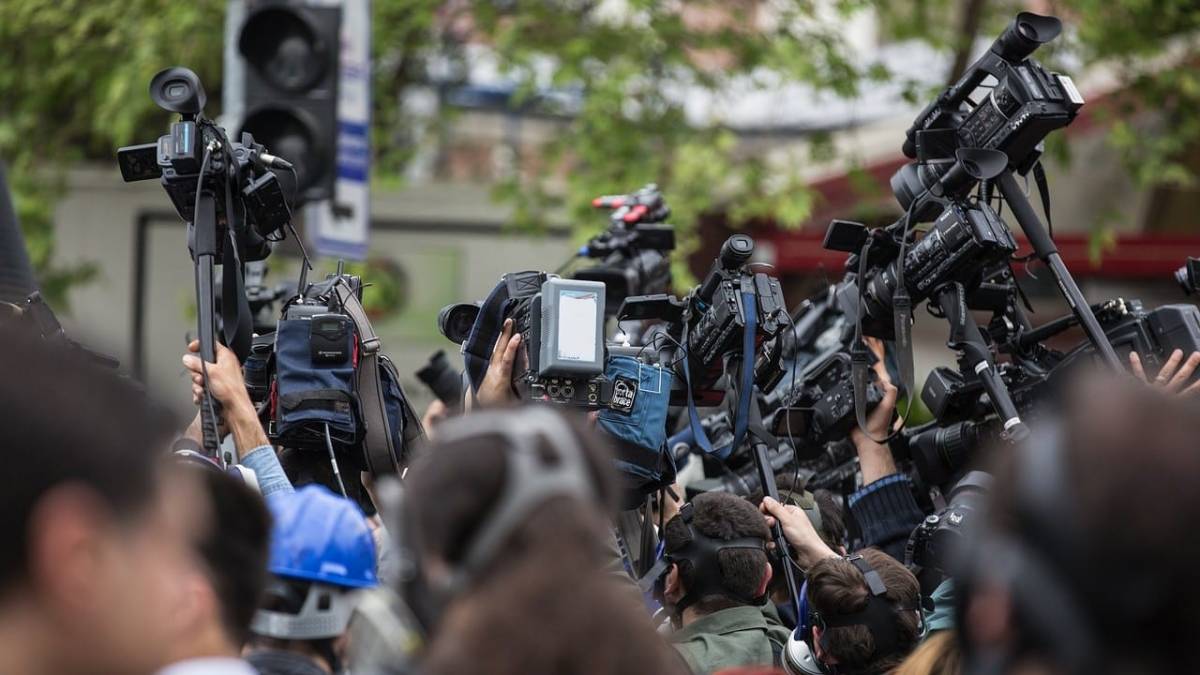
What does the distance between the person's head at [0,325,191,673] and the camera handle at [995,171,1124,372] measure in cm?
315

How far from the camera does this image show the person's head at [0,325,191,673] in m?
1.98

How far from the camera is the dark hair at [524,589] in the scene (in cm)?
190

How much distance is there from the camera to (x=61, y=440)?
199 cm

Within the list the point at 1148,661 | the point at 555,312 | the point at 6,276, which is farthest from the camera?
the point at 6,276

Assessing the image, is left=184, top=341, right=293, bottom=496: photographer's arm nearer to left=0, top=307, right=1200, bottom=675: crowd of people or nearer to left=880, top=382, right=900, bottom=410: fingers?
left=0, top=307, right=1200, bottom=675: crowd of people

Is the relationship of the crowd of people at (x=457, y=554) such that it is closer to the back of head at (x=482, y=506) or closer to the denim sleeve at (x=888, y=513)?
the back of head at (x=482, y=506)

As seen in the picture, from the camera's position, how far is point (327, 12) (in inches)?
341

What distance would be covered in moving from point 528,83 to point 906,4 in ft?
12.5

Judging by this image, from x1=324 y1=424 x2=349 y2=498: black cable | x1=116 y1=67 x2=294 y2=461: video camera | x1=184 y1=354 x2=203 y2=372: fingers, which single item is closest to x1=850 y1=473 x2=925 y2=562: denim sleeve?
x1=324 y1=424 x2=349 y2=498: black cable

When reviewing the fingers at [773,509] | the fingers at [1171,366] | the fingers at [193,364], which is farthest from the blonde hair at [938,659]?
the fingers at [193,364]

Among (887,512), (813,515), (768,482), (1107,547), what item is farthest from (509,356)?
(1107,547)

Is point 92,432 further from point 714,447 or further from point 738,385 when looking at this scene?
point 714,447

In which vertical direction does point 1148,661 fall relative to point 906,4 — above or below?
below

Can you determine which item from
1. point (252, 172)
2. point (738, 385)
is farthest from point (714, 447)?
point (252, 172)
